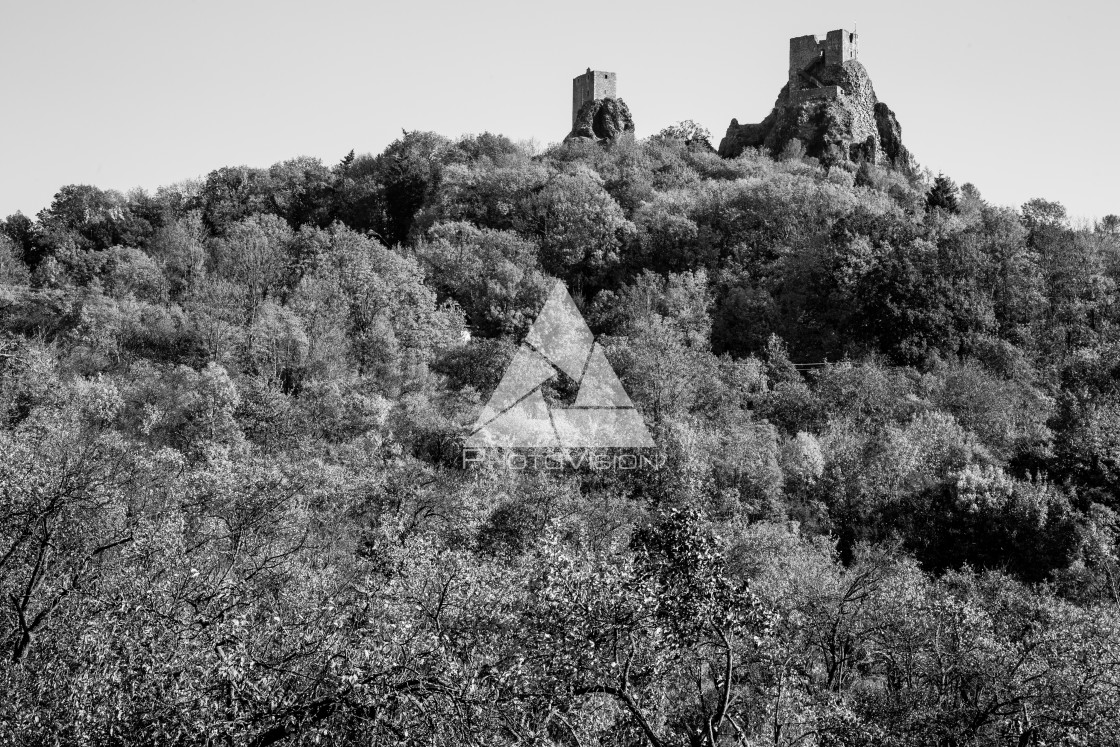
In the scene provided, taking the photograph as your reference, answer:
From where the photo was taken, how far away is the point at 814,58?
6744cm

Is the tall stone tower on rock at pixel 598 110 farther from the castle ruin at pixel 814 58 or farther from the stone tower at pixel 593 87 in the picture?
the castle ruin at pixel 814 58

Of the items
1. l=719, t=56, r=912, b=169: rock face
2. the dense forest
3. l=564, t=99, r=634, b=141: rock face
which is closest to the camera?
the dense forest

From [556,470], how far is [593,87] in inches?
1639

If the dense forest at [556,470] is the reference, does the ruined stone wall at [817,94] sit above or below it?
above

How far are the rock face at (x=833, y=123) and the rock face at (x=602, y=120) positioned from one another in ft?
21.3

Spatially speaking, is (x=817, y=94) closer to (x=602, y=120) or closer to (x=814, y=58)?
(x=814, y=58)

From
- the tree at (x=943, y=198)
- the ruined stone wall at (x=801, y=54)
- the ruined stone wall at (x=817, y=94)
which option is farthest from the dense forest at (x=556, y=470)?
the ruined stone wall at (x=801, y=54)

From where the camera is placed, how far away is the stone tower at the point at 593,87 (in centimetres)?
6956

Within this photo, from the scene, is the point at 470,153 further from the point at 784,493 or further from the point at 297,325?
the point at 784,493

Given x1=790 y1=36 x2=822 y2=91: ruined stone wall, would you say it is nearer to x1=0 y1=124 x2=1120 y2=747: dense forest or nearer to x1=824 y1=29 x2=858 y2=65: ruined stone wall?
x1=824 y1=29 x2=858 y2=65: ruined stone wall

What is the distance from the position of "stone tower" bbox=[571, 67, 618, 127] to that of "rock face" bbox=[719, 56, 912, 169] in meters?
8.19

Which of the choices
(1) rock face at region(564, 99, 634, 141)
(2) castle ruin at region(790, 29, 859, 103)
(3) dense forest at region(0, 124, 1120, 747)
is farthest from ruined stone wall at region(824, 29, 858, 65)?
(1) rock face at region(564, 99, 634, 141)

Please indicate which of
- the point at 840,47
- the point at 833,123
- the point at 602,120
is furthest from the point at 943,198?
the point at 602,120

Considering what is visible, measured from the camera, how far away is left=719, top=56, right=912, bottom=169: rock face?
64062mm
